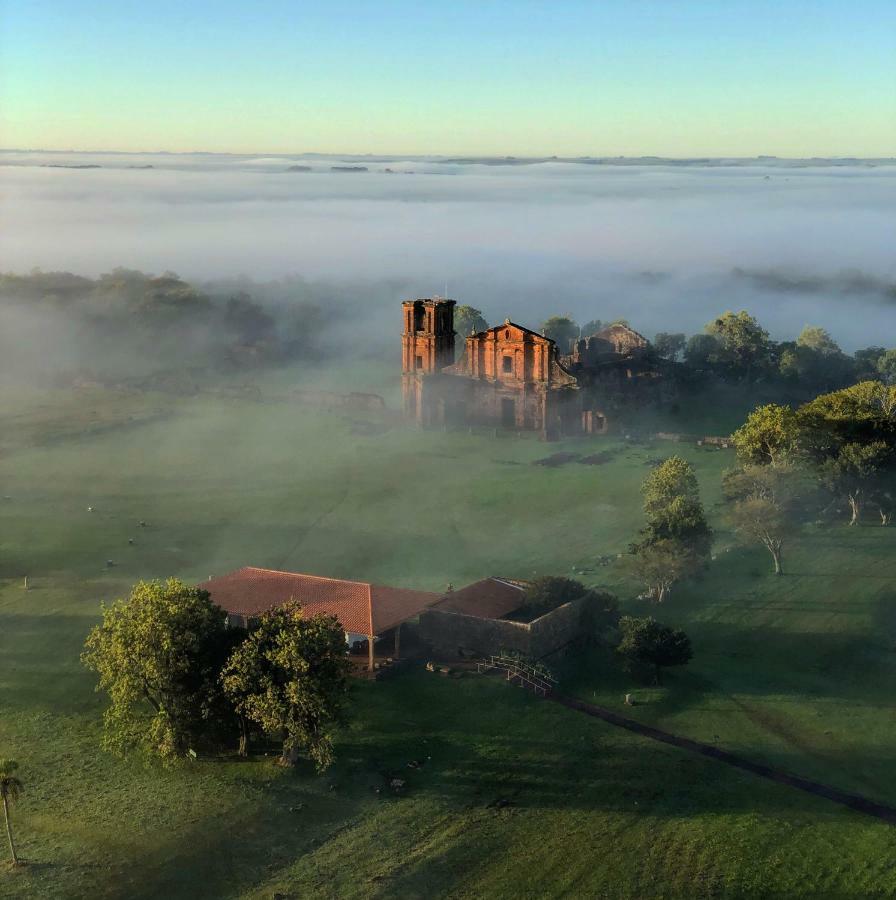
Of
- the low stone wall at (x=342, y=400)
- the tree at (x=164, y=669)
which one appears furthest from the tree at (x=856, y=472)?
the low stone wall at (x=342, y=400)

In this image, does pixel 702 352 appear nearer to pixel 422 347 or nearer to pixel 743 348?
pixel 743 348

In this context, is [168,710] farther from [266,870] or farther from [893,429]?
[893,429]

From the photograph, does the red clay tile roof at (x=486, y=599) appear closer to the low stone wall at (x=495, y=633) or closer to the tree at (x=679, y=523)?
the low stone wall at (x=495, y=633)

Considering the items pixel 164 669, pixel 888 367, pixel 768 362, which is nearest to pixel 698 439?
pixel 768 362

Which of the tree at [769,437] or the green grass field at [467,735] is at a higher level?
the tree at [769,437]

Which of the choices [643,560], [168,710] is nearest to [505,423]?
[643,560]
